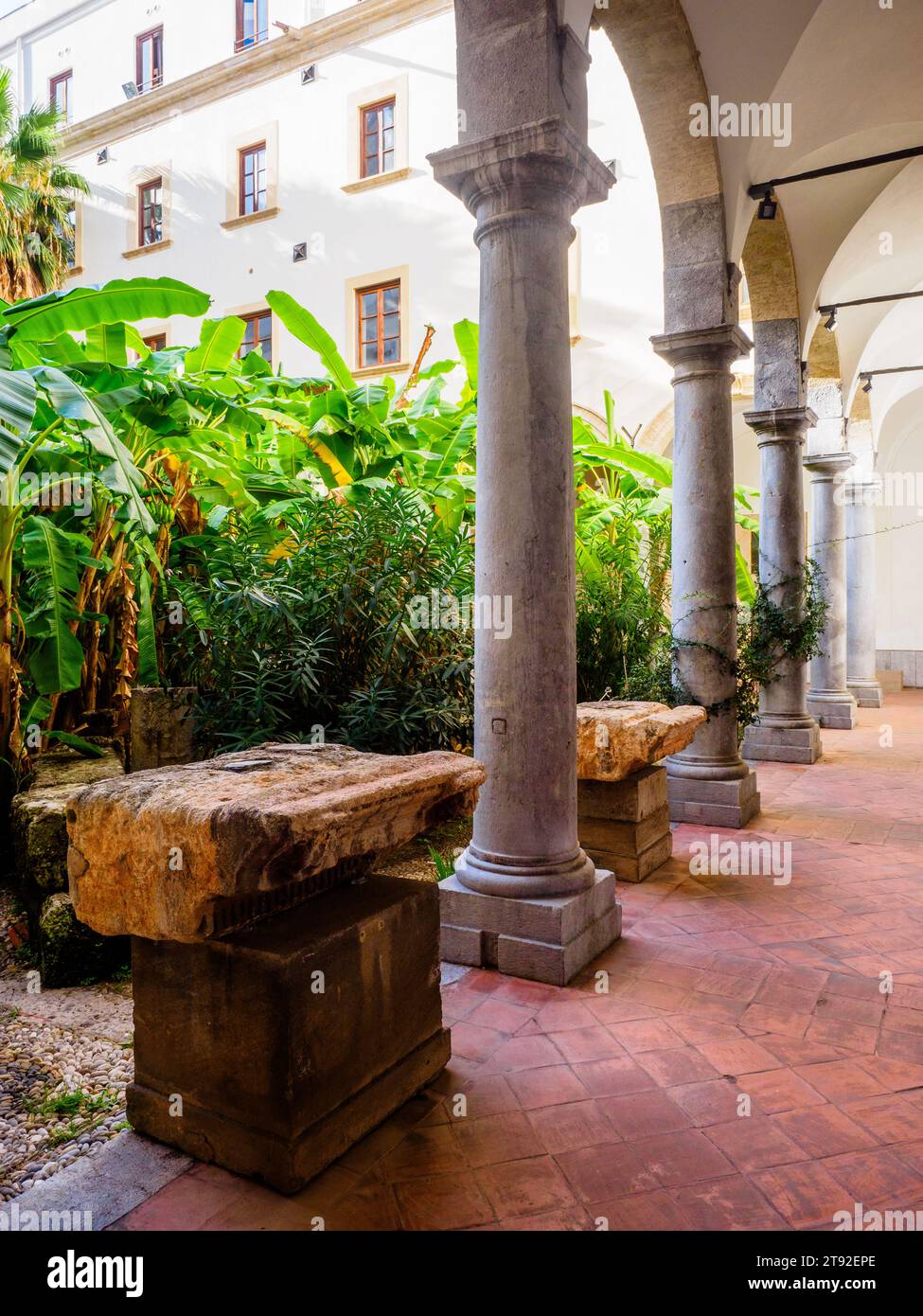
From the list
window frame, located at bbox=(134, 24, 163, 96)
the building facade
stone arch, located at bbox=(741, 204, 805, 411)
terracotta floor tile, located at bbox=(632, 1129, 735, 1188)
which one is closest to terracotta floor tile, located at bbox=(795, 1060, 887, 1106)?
terracotta floor tile, located at bbox=(632, 1129, 735, 1188)

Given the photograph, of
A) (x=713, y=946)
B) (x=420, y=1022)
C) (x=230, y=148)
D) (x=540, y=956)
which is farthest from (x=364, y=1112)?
(x=230, y=148)

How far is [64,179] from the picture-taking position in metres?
16.4

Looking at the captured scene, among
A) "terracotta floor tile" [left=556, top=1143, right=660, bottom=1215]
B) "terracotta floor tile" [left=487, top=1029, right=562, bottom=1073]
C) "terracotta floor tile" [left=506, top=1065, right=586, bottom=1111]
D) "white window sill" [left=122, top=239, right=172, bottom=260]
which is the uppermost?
"white window sill" [left=122, top=239, right=172, bottom=260]

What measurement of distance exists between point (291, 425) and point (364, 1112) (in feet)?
19.4

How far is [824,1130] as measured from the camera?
242 cm

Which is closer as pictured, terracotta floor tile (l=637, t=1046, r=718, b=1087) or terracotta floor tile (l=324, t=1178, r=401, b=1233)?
terracotta floor tile (l=324, t=1178, r=401, b=1233)

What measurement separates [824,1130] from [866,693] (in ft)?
38.0

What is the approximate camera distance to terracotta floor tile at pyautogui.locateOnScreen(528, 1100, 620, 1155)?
235cm

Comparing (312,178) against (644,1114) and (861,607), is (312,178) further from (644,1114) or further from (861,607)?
(644,1114)

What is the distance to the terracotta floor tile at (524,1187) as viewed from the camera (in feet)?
6.88

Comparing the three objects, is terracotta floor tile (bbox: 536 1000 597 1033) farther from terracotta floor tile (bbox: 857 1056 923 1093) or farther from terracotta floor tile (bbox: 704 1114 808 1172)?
terracotta floor tile (bbox: 857 1056 923 1093)

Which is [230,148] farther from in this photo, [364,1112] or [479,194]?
[364,1112]

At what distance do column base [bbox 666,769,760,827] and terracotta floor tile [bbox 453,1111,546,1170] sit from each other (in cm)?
363

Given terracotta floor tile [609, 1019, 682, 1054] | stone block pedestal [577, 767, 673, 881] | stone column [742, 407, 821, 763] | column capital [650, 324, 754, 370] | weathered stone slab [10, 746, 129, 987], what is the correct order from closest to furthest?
terracotta floor tile [609, 1019, 682, 1054] < weathered stone slab [10, 746, 129, 987] < stone block pedestal [577, 767, 673, 881] < column capital [650, 324, 754, 370] < stone column [742, 407, 821, 763]
